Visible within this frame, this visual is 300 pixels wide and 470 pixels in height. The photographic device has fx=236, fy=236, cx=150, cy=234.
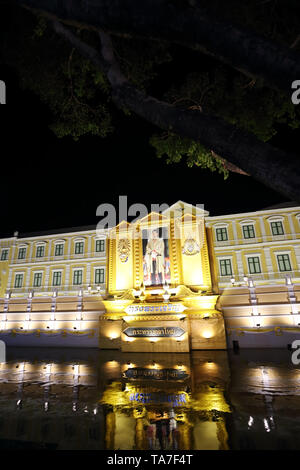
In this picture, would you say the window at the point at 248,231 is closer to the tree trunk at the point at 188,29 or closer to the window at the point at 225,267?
the window at the point at 225,267

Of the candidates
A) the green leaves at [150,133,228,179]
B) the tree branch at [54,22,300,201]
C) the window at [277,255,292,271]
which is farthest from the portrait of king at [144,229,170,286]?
the tree branch at [54,22,300,201]

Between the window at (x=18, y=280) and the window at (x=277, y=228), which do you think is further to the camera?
the window at (x=18, y=280)

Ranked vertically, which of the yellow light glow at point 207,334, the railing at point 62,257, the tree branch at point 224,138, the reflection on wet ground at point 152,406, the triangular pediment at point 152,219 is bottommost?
the reflection on wet ground at point 152,406

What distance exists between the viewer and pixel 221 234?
2031cm

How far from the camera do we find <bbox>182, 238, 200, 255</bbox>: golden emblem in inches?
766

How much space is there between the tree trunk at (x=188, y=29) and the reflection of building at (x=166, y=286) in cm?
1628

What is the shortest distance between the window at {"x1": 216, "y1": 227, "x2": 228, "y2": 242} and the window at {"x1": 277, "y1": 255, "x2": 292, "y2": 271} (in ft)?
14.2

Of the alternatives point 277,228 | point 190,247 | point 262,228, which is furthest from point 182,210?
point 277,228

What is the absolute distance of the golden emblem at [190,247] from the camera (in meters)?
19.5

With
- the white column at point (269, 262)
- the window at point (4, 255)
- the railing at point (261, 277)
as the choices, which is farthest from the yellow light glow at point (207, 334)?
the window at point (4, 255)

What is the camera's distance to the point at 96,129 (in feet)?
27.9

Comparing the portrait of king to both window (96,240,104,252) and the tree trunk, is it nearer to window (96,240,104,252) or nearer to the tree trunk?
window (96,240,104,252)

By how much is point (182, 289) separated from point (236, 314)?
455 cm
